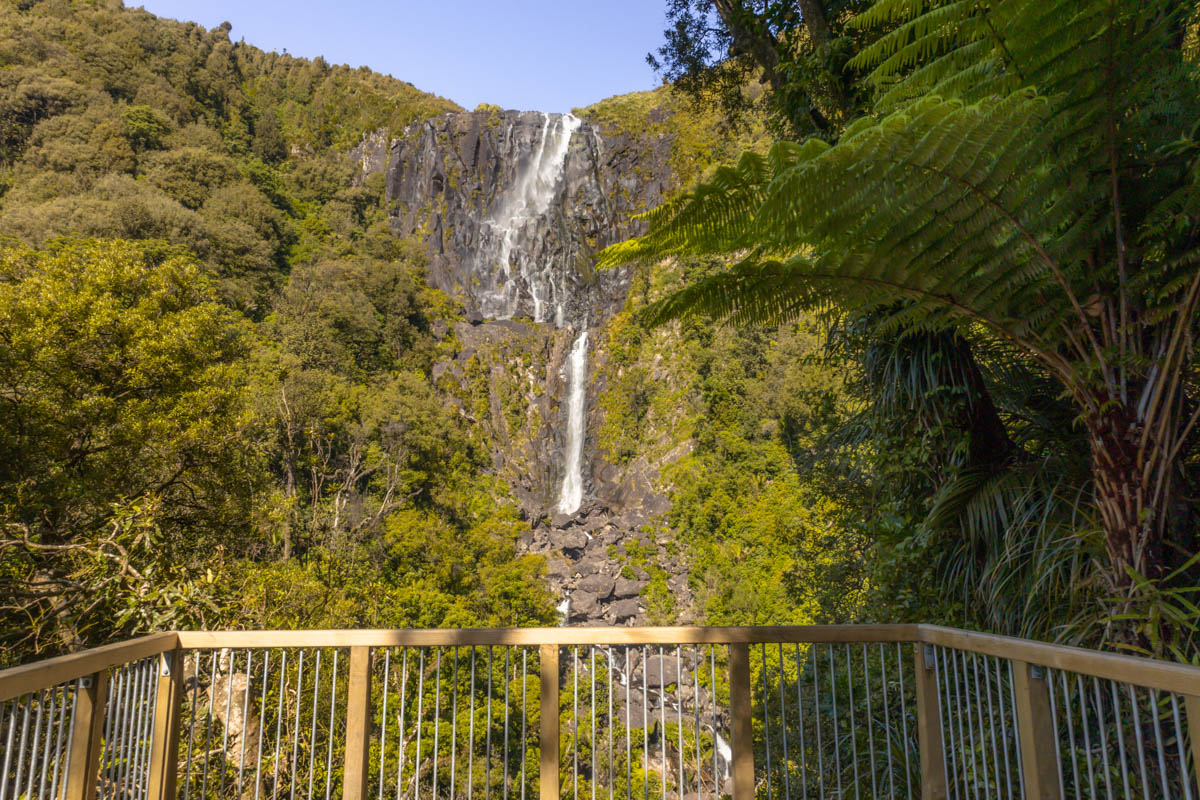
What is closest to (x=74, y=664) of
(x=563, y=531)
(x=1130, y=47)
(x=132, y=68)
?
(x=1130, y=47)

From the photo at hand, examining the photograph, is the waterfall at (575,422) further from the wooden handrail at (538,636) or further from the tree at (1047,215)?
the tree at (1047,215)

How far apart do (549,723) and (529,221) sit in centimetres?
2533

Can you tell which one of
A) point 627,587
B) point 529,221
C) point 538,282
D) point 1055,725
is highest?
point 529,221

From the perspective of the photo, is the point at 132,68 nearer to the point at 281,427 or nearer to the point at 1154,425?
the point at 281,427

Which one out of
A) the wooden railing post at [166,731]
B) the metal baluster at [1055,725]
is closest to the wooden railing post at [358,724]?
the wooden railing post at [166,731]

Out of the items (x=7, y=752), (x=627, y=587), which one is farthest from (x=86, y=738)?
(x=627, y=587)

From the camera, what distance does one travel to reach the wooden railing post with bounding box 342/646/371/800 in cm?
197

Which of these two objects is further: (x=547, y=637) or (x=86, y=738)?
(x=547, y=637)

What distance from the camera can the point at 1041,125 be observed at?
1.68 m

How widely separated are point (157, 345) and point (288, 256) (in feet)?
66.0

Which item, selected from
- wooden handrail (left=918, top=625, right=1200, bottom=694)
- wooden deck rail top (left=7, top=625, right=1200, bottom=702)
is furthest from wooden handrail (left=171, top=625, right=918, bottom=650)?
wooden handrail (left=918, top=625, right=1200, bottom=694)

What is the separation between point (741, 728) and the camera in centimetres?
199

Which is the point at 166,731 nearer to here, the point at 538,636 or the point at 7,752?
the point at 7,752

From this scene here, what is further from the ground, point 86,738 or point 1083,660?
point 1083,660
